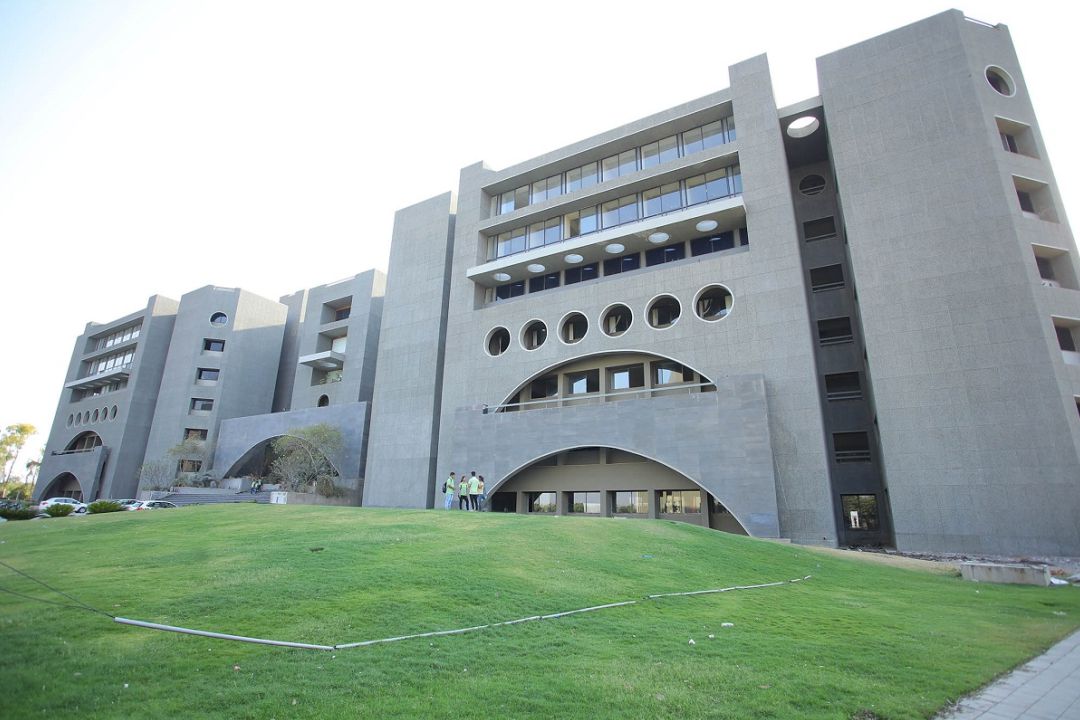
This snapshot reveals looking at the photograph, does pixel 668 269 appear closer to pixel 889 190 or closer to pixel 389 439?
pixel 889 190

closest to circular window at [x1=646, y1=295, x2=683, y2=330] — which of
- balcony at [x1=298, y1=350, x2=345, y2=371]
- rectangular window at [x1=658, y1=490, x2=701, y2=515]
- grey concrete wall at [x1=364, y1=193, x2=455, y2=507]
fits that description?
rectangular window at [x1=658, y1=490, x2=701, y2=515]

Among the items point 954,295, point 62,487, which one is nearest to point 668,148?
point 954,295

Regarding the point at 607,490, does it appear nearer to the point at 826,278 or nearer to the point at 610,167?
the point at 826,278

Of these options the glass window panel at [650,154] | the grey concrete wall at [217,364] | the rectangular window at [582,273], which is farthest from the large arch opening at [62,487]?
the glass window panel at [650,154]

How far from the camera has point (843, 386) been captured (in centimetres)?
2892

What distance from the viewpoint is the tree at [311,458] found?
41281 millimetres

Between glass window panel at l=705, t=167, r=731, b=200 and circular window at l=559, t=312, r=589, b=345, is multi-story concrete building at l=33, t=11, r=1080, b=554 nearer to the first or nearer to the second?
glass window panel at l=705, t=167, r=731, b=200

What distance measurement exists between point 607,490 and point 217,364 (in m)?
46.2

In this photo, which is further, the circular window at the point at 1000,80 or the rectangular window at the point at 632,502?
the rectangular window at the point at 632,502

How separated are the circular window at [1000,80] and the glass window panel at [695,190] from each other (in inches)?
520

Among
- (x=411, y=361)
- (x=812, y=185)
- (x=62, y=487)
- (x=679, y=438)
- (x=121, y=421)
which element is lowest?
(x=62, y=487)

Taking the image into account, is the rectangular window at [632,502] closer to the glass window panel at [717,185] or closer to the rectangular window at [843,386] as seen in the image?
the rectangular window at [843,386]

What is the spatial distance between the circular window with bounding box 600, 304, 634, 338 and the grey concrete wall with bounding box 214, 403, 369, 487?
2165 centimetres

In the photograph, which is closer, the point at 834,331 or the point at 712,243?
the point at 834,331
